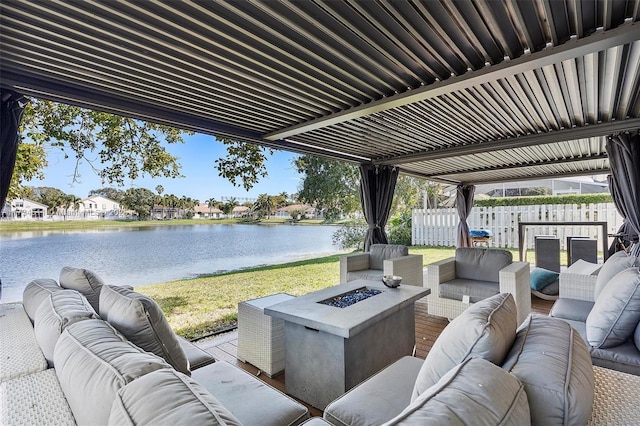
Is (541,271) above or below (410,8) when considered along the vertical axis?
below

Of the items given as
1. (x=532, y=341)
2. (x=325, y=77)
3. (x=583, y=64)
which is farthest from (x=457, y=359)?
(x=583, y=64)

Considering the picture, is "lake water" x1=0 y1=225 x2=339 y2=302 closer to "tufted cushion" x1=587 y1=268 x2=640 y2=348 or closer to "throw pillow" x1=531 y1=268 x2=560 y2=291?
"throw pillow" x1=531 y1=268 x2=560 y2=291

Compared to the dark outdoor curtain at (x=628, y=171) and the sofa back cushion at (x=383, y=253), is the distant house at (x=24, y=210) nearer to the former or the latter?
the sofa back cushion at (x=383, y=253)

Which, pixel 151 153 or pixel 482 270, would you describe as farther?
pixel 151 153

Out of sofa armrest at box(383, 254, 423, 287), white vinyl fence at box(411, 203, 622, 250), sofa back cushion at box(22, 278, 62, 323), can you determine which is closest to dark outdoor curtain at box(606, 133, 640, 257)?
sofa armrest at box(383, 254, 423, 287)

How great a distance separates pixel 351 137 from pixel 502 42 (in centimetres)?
244

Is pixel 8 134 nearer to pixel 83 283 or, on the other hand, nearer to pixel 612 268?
pixel 83 283

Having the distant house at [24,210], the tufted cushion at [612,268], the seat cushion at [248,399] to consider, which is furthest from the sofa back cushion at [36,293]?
the tufted cushion at [612,268]

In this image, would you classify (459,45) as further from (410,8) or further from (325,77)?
(325,77)

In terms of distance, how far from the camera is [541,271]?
476cm

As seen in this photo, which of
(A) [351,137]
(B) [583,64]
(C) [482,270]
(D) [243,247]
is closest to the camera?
(B) [583,64]

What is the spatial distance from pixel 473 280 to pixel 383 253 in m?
1.30

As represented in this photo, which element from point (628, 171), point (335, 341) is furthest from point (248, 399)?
point (628, 171)

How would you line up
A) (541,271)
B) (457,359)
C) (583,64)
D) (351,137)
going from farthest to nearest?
1. (541,271)
2. (351,137)
3. (583,64)
4. (457,359)
